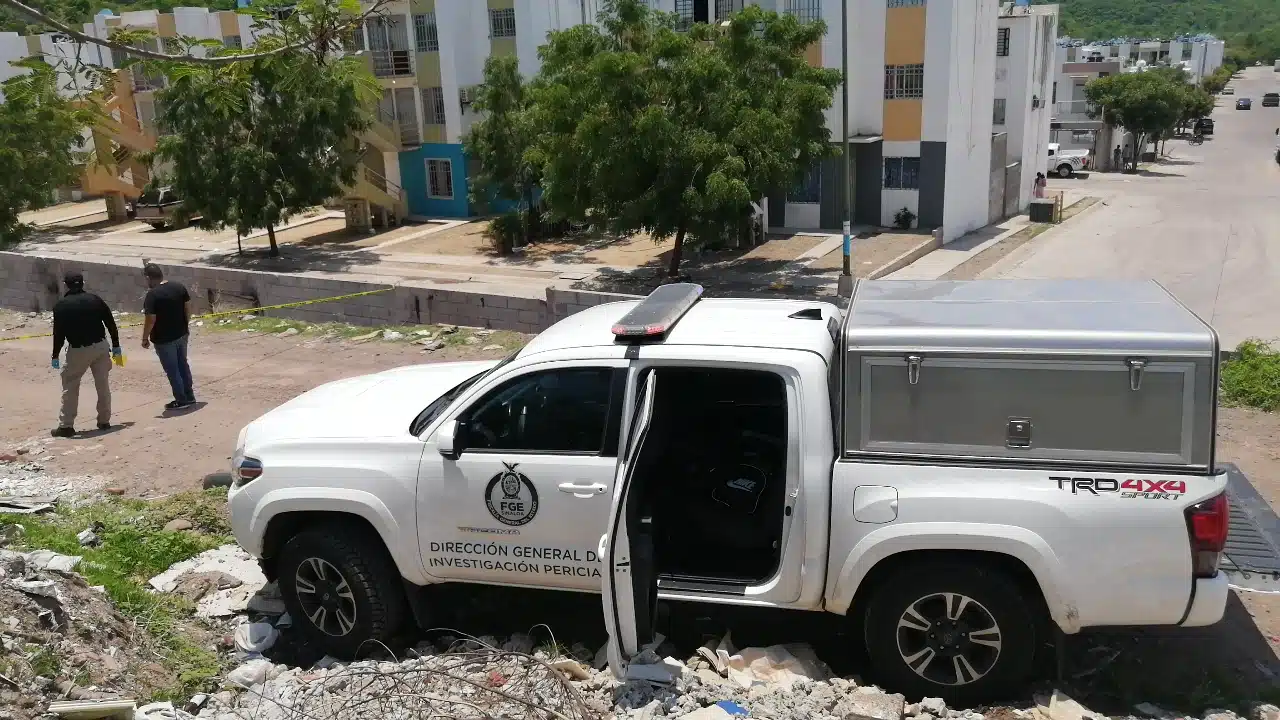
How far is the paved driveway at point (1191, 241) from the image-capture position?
1936 cm

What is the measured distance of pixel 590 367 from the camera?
5.09 m

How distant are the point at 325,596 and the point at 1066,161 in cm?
4481

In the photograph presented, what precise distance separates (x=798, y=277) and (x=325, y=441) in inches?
721

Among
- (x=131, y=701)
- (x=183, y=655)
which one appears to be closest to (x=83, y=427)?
(x=183, y=655)

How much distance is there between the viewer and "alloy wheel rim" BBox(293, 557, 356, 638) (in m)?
5.51

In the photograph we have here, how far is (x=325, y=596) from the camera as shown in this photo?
18.3 feet

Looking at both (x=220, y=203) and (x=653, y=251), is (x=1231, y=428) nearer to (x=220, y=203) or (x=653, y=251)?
(x=653, y=251)

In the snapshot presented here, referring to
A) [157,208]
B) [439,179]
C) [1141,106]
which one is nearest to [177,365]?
[439,179]

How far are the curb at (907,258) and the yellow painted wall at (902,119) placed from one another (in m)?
2.87

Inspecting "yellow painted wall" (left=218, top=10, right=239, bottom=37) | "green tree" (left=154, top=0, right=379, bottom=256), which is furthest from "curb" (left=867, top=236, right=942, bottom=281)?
"yellow painted wall" (left=218, top=10, right=239, bottom=37)

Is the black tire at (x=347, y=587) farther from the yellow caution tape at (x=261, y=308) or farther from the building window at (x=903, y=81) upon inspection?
the building window at (x=903, y=81)

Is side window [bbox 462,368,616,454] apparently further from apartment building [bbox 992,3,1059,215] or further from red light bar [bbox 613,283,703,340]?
apartment building [bbox 992,3,1059,215]

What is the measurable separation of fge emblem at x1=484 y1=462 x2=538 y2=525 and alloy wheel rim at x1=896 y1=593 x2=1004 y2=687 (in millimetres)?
1820

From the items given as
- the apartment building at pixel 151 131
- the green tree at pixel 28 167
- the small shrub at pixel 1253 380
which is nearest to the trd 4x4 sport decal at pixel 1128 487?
the small shrub at pixel 1253 380
